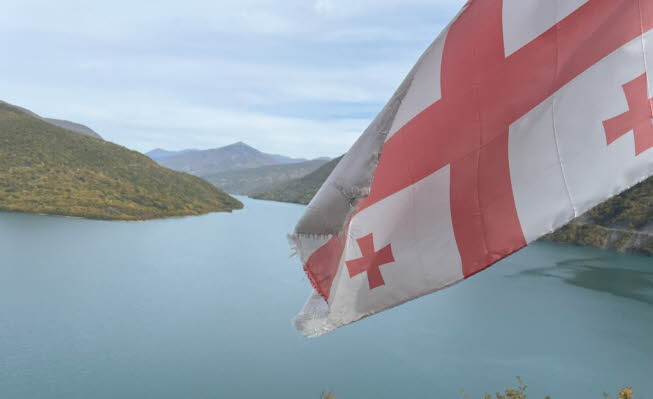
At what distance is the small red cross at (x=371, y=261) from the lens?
1971 millimetres

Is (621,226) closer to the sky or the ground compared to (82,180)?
closer to the ground

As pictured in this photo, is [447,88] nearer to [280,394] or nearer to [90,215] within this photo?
[280,394]

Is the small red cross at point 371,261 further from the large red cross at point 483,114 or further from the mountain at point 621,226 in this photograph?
the mountain at point 621,226

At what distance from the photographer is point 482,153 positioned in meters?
1.83

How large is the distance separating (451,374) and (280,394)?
6.73 metres

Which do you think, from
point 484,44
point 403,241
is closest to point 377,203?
point 403,241

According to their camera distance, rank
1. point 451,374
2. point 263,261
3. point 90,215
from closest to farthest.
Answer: point 451,374
point 263,261
point 90,215

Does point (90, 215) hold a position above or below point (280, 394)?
above

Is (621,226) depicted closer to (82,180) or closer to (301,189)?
(82,180)

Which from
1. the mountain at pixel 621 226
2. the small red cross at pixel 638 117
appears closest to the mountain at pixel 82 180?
the mountain at pixel 621 226

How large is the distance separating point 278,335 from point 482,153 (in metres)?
19.5

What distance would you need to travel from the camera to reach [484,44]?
6.01 feet

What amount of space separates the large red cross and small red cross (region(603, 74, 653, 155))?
16 cm

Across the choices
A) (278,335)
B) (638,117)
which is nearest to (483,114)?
(638,117)
